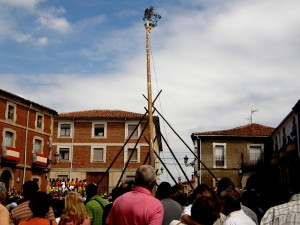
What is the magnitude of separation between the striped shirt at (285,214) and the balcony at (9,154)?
29.8 meters

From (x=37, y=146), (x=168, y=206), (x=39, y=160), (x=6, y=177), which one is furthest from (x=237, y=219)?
(x=37, y=146)

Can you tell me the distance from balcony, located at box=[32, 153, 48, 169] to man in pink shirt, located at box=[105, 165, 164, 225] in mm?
31644

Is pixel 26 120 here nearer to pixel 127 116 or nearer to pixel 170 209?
pixel 127 116

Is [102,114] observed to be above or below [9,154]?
above

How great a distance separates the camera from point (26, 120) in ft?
114

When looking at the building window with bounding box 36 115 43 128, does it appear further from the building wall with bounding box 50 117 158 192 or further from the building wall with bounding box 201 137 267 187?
the building wall with bounding box 201 137 267 187

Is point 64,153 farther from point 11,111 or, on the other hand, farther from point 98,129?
point 11,111

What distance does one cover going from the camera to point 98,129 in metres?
44.7

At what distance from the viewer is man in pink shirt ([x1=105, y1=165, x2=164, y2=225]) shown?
4.20 m

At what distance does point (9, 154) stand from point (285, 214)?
99.0 feet

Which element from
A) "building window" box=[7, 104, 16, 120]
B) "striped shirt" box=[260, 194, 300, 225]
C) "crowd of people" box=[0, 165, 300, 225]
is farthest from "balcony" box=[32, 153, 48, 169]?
"striped shirt" box=[260, 194, 300, 225]

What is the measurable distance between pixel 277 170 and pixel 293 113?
6838mm

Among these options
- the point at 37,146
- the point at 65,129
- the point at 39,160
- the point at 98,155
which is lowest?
the point at 39,160

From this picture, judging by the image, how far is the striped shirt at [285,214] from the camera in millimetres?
3447
